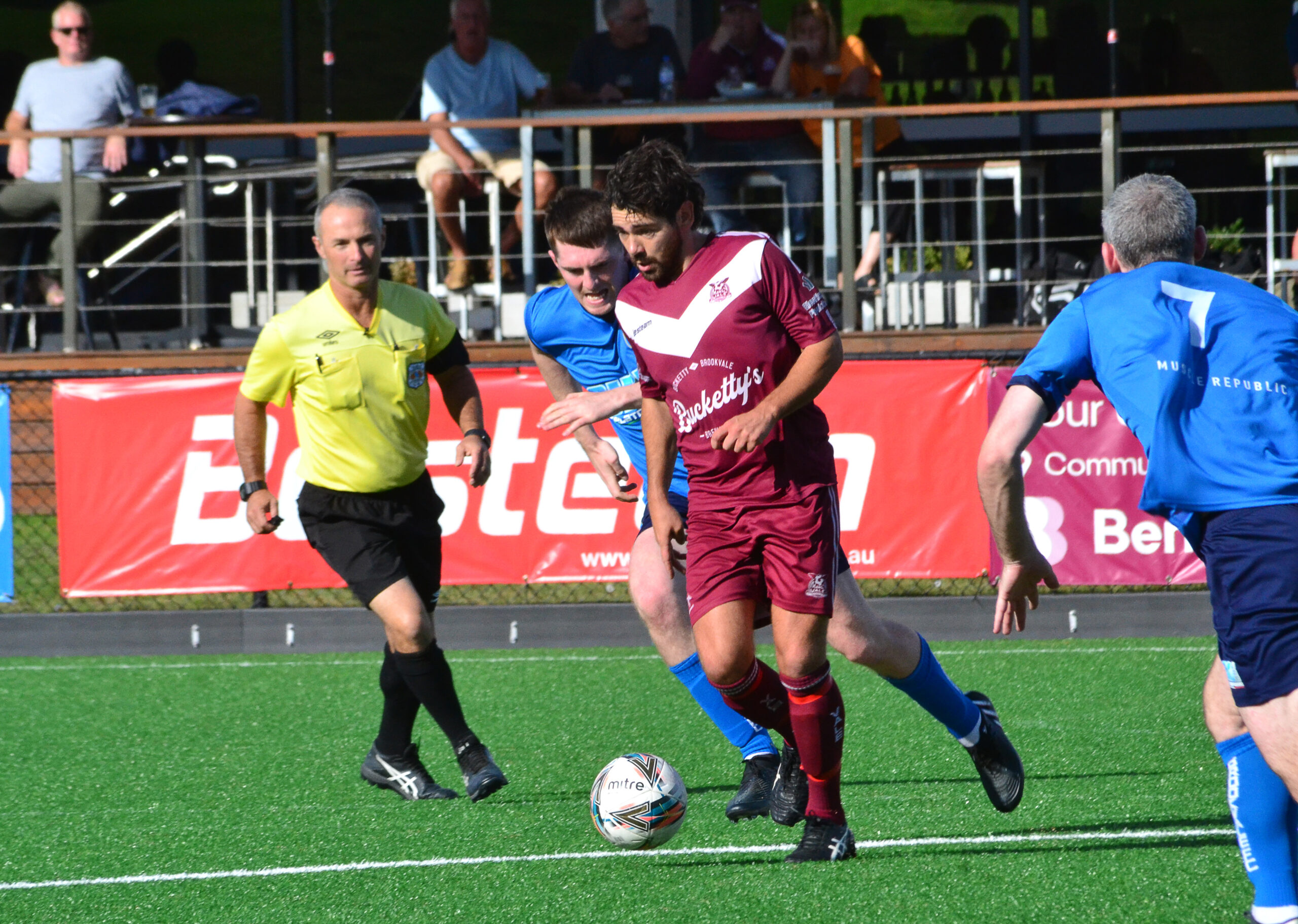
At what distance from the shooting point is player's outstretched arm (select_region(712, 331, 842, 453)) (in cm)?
417

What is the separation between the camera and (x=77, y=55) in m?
11.9

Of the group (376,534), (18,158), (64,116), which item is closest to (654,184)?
(376,534)

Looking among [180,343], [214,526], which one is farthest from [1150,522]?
[180,343]

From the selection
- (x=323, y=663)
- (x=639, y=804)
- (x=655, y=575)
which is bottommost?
(x=323, y=663)

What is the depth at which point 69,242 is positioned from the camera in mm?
11031

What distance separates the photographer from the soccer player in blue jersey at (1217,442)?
3.38m

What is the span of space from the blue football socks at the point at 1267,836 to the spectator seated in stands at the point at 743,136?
7.46m

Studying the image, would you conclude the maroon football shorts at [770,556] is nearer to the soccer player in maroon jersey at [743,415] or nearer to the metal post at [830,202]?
the soccer player in maroon jersey at [743,415]

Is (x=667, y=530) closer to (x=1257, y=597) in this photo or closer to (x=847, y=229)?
(x=1257, y=597)

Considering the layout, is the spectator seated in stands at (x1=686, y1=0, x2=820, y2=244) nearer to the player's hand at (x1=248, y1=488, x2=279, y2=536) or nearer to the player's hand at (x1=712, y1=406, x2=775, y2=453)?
the player's hand at (x1=248, y1=488, x2=279, y2=536)

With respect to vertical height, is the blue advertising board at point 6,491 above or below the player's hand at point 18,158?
below

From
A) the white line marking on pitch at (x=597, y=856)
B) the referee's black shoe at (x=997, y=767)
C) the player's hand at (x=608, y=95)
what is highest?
the player's hand at (x=608, y=95)

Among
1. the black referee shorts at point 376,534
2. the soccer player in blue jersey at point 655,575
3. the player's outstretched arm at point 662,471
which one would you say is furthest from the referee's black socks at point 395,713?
the player's outstretched arm at point 662,471

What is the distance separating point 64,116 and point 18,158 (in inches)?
19.9
